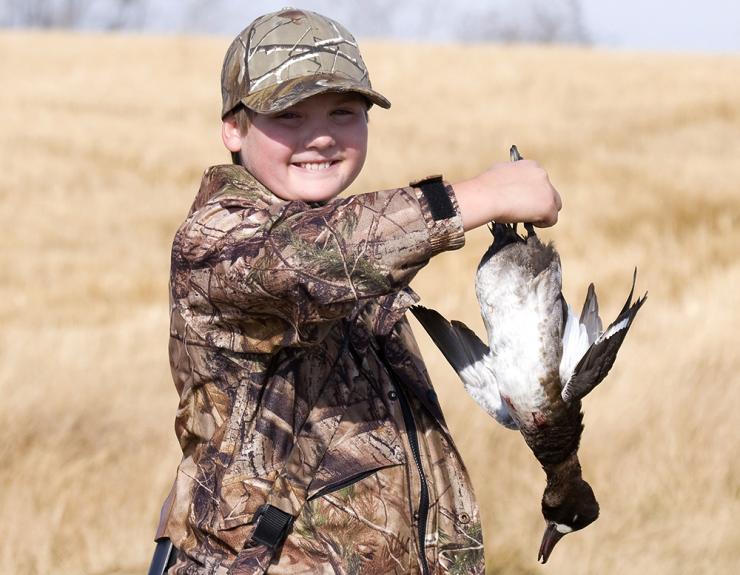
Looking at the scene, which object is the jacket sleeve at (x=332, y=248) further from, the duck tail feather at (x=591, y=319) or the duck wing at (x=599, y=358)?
the duck tail feather at (x=591, y=319)

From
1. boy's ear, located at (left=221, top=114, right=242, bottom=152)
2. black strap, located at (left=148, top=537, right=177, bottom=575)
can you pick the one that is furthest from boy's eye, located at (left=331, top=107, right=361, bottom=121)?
black strap, located at (left=148, top=537, right=177, bottom=575)

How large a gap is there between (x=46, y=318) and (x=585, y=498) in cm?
571

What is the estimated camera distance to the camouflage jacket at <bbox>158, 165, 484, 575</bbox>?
208 centimetres

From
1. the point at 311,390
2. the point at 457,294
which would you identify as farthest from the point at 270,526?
the point at 457,294

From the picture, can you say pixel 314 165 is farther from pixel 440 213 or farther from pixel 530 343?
pixel 530 343

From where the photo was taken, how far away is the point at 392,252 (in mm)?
2068

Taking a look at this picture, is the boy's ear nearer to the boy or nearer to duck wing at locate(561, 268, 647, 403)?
the boy

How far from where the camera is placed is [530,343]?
2.96 m

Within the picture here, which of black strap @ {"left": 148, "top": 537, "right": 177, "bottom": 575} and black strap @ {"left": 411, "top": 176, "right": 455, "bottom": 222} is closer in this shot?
black strap @ {"left": 411, "top": 176, "right": 455, "bottom": 222}

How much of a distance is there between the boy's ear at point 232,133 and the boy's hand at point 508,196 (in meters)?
0.60

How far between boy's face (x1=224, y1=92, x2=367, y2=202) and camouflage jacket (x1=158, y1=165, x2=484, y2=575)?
0.19 feet

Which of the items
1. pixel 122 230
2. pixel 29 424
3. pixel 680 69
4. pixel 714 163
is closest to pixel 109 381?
pixel 29 424

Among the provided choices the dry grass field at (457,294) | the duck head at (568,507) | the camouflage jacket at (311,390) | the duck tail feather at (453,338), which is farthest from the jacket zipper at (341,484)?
the dry grass field at (457,294)

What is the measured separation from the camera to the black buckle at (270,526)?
234cm
